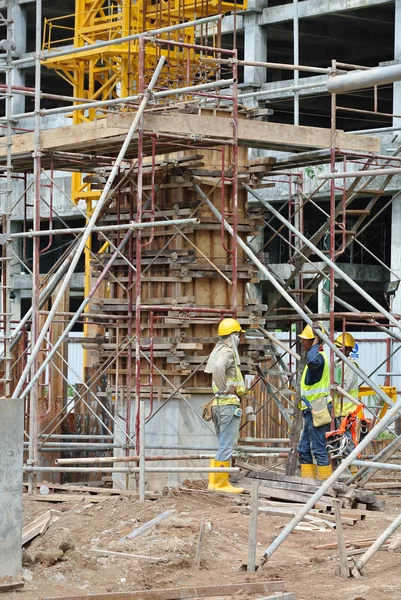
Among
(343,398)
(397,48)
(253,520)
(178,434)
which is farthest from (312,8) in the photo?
(253,520)

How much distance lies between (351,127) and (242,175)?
23306 mm

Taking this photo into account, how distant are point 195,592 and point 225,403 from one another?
579cm

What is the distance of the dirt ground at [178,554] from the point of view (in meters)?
11.3

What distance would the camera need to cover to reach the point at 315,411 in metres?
17.1

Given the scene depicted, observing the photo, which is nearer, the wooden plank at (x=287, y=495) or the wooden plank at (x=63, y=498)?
the wooden plank at (x=287, y=495)

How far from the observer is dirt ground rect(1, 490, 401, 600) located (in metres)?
11.3

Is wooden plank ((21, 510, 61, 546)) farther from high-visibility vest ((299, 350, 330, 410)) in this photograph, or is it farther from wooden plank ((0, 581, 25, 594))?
high-visibility vest ((299, 350, 330, 410))

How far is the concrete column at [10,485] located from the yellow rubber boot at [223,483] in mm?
5568

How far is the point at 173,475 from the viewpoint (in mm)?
18547

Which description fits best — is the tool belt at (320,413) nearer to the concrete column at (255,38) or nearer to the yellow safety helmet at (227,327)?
the yellow safety helmet at (227,327)

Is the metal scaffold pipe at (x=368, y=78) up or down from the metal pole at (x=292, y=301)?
up

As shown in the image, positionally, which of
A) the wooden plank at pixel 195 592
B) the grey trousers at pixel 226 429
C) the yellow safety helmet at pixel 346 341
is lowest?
the wooden plank at pixel 195 592

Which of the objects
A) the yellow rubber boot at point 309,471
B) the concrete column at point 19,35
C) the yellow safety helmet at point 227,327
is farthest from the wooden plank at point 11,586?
the concrete column at point 19,35

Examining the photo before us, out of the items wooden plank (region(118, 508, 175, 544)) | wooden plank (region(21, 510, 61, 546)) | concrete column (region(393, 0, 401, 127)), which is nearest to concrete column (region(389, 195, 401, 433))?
concrete column (region(393, 0, 401, 127))
